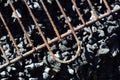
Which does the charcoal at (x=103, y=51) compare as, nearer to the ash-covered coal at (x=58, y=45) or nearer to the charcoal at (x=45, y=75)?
the ash-covered coal at (x=58, y=45)

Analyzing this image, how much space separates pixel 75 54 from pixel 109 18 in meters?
0.23

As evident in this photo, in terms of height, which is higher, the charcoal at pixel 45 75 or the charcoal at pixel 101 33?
the charcoal at pixel 101 33

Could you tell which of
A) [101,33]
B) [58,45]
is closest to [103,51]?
[101,33]

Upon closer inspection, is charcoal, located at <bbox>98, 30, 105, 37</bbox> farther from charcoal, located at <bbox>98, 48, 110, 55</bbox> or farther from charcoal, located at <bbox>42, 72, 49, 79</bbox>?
charcoal, located at <bbox>42, 72, 49, 79</bbox>

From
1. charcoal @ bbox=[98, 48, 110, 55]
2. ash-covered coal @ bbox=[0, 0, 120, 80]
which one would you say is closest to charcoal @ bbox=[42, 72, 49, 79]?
ash-covered coal @ bbox=[0, 0, 120, 80]

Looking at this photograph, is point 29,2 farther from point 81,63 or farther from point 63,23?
point 81,63

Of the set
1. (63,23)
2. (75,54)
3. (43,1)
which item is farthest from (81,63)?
(43,1)

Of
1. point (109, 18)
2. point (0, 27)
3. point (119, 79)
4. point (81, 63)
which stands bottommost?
point (119, 79)

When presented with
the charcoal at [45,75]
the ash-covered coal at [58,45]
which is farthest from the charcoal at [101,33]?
the charcoal at [45,75]

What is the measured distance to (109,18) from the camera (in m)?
1.74

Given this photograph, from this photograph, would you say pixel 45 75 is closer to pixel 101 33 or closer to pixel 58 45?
pixel 58 45

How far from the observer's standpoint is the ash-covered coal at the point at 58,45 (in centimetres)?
171

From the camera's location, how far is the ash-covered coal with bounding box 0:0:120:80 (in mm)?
1712

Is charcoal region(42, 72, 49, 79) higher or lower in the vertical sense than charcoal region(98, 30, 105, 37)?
lower
